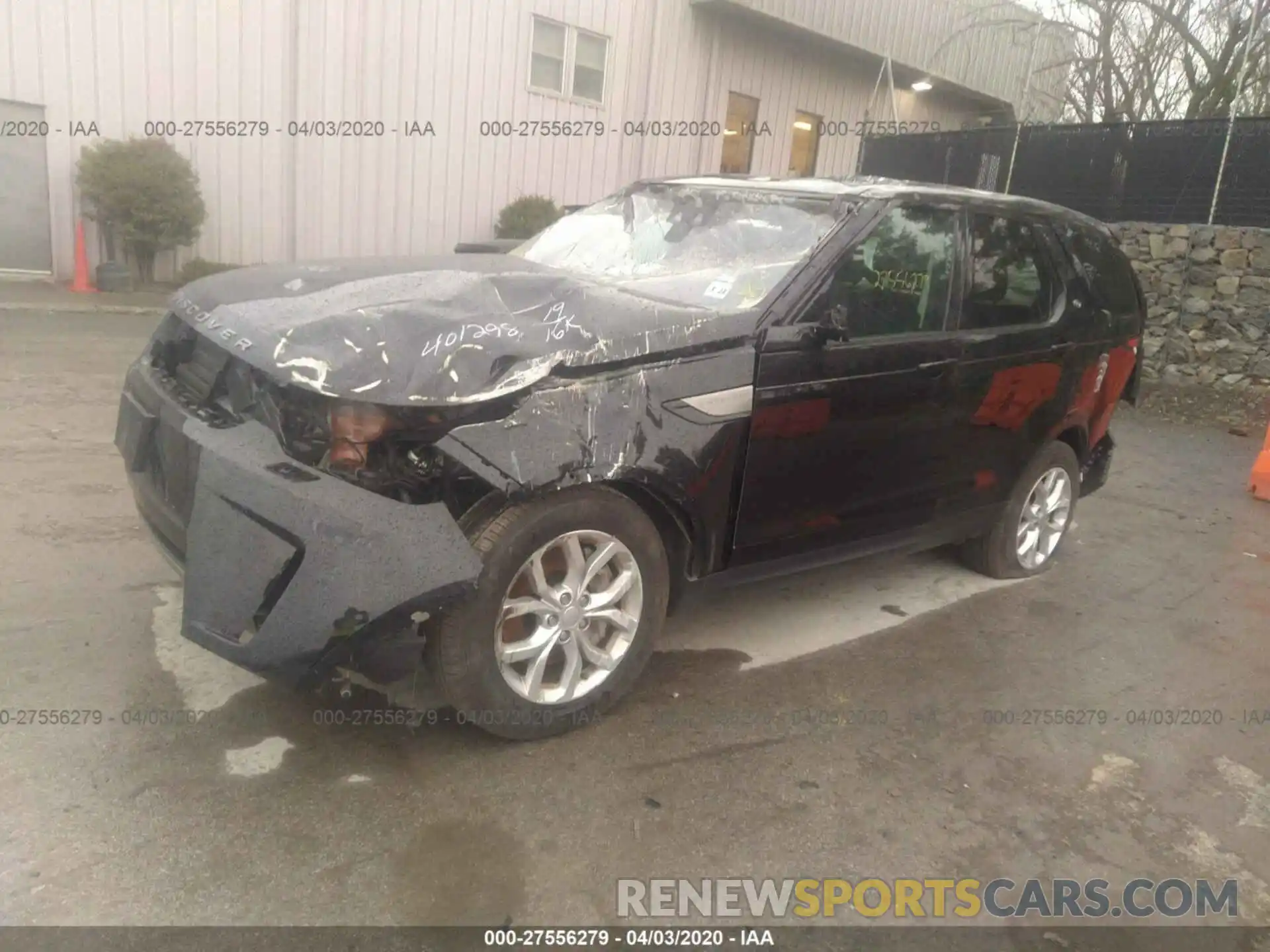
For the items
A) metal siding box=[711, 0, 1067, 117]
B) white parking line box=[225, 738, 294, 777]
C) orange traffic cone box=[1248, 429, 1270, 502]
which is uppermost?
metal siding box=[711, 0, 1067, 117]

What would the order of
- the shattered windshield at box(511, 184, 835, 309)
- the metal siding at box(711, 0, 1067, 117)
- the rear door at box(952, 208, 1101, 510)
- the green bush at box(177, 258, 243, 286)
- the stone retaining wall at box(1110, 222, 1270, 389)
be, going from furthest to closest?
1. the metal siding at box(711, 0, 1067, 117)
2. the green bush at box(177, 258, 243, 286)
3. the stone retaining wall at box(1110, 222, 1270, 389)
4. the rear door at box(952, 208, 1101, 510)
5. the shattered windshield at box(511, 184, 835, 309)

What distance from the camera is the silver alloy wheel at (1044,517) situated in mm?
5066

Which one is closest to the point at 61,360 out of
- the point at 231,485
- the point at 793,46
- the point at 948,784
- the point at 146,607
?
the point at 146,607

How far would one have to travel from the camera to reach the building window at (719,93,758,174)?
1700 centimetres

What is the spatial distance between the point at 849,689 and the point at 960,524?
117cm

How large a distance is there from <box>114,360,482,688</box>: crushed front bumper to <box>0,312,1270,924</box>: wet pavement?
465mm

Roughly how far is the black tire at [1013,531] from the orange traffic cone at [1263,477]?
2.82 meters

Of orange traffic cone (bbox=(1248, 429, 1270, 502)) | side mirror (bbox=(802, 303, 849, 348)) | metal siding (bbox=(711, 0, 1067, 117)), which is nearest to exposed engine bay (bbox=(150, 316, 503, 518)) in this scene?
side mirror (bbox=(802, 303, 849, 348))

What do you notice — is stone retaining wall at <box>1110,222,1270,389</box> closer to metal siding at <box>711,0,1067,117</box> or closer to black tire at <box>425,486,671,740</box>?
metal siding at <box>711,0,1067,117</box>

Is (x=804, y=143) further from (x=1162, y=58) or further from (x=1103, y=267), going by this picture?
(x=1103, y=267)

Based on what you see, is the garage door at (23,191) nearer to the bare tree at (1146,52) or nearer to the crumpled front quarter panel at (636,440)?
the crumpled front quarter panel at (636,440)

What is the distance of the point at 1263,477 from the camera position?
723cm

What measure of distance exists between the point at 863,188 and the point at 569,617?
214cm

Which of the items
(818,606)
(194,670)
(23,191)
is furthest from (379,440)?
(23,191)
